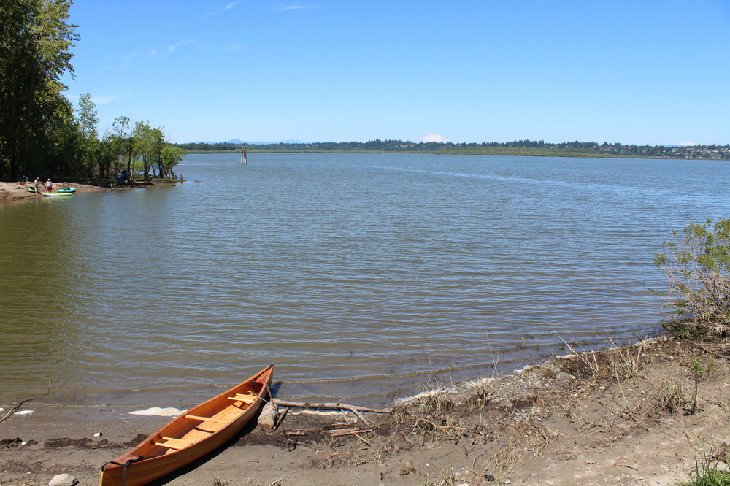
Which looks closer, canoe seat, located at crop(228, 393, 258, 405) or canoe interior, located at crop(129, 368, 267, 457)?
canoe interior, located at crop(129, 368, 267, 457)

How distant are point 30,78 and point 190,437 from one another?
53761 mm

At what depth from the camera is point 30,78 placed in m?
52.4

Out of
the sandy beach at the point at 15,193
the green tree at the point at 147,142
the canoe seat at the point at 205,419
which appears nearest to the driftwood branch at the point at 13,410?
the canoe seat at the point at 205,419

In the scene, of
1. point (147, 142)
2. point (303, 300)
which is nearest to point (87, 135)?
point (147, 142)

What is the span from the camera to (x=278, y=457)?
9.90m

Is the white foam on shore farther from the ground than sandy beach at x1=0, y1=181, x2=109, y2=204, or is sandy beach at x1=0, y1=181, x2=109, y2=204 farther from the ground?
sandy beach at x1=0, y1=181, x2=109, y2=204

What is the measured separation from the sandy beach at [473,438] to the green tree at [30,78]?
48565 mm

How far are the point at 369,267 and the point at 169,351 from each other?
10.9m

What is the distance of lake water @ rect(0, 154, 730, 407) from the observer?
13.8 metres

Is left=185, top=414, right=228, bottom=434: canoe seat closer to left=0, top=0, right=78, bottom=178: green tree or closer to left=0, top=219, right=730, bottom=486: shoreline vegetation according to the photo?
left=0, top=219, right=730, bottom=486: shoreline vegetation

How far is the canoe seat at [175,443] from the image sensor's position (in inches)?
384

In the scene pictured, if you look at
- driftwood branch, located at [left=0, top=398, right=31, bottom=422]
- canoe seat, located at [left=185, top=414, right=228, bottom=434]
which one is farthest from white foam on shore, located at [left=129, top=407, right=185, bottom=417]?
driftwood branch, located at [left=0, top=398, right=31, bottom=422]

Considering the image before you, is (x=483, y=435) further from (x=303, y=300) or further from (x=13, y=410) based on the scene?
(x=303, y=300)

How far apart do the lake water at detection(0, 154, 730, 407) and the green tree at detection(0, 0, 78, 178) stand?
1681 cm
